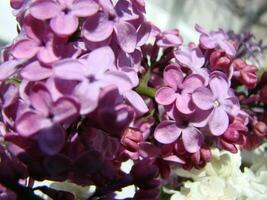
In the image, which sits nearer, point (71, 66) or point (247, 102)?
point (71, 66)

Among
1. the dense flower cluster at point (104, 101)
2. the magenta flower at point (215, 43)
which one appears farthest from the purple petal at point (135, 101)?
the magenta flower at point (215, 43)

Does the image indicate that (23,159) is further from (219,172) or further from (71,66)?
(219,172)

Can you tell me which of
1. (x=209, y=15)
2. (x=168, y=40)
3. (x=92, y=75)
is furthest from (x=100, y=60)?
(x=209, y=15)

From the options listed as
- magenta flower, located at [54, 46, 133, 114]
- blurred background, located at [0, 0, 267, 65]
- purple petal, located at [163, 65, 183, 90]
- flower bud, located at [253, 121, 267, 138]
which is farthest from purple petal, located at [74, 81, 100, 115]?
blurred background, located at [0, 0, 267, 65]

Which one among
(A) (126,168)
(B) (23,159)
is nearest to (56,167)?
(B) (23,159)

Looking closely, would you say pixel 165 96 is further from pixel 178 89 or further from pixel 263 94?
pixel 263 94

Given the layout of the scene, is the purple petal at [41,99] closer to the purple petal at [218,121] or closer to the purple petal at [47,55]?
the purple petal at [47,55]
